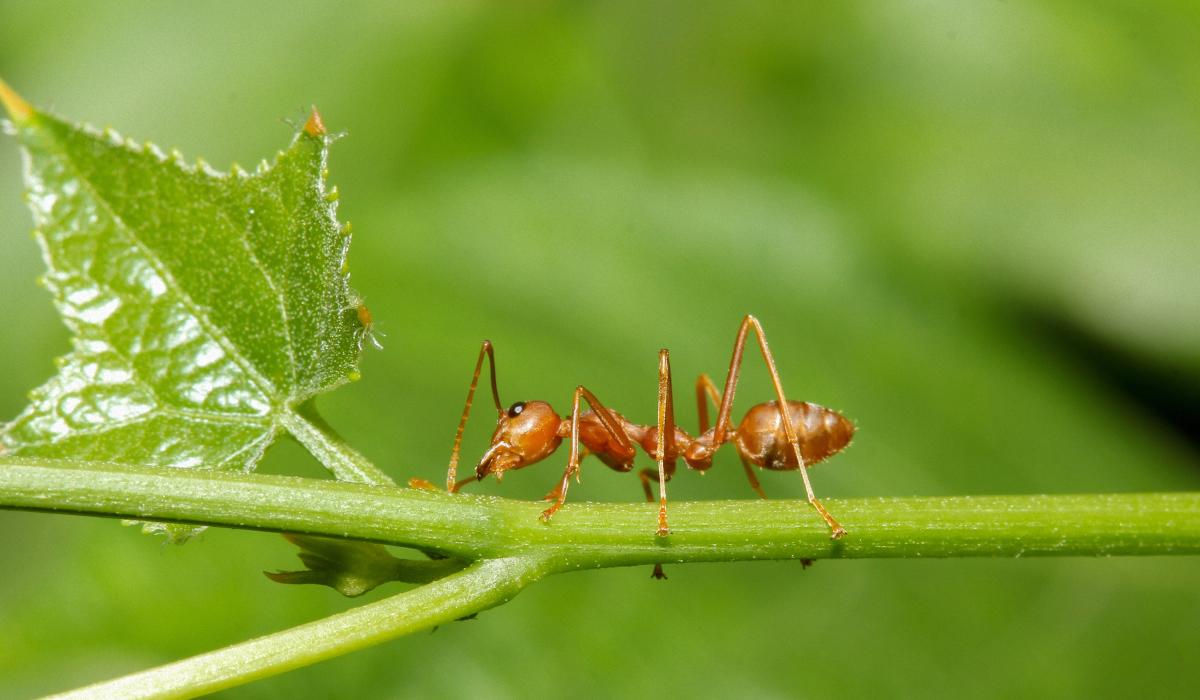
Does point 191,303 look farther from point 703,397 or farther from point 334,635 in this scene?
point 703,397

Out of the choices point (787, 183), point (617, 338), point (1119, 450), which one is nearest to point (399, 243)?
point (617, 338)

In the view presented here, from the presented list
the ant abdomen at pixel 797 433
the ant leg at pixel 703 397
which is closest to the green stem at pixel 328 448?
the ant abdomen at pixel 797 433

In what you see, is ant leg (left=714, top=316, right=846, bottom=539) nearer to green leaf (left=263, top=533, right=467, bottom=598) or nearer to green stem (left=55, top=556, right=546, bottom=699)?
green stem (left=55, top=556, right=546, bottom=699)

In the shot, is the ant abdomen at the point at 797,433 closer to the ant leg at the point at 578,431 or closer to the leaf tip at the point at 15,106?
the ant leg at the point at 578,431

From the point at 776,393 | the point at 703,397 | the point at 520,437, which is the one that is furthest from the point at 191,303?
the point at 703,397

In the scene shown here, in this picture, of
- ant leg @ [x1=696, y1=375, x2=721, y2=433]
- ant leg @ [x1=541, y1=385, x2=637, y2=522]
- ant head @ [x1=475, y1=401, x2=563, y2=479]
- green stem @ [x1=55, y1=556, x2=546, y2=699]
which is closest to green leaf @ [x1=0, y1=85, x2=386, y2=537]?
green stem @ [x1=55, y1=556, x2=546, y2=699]

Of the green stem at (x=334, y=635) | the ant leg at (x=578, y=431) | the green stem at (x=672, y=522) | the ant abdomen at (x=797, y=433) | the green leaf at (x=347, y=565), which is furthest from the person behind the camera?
the ant abdomen at (x=797, y=433)
